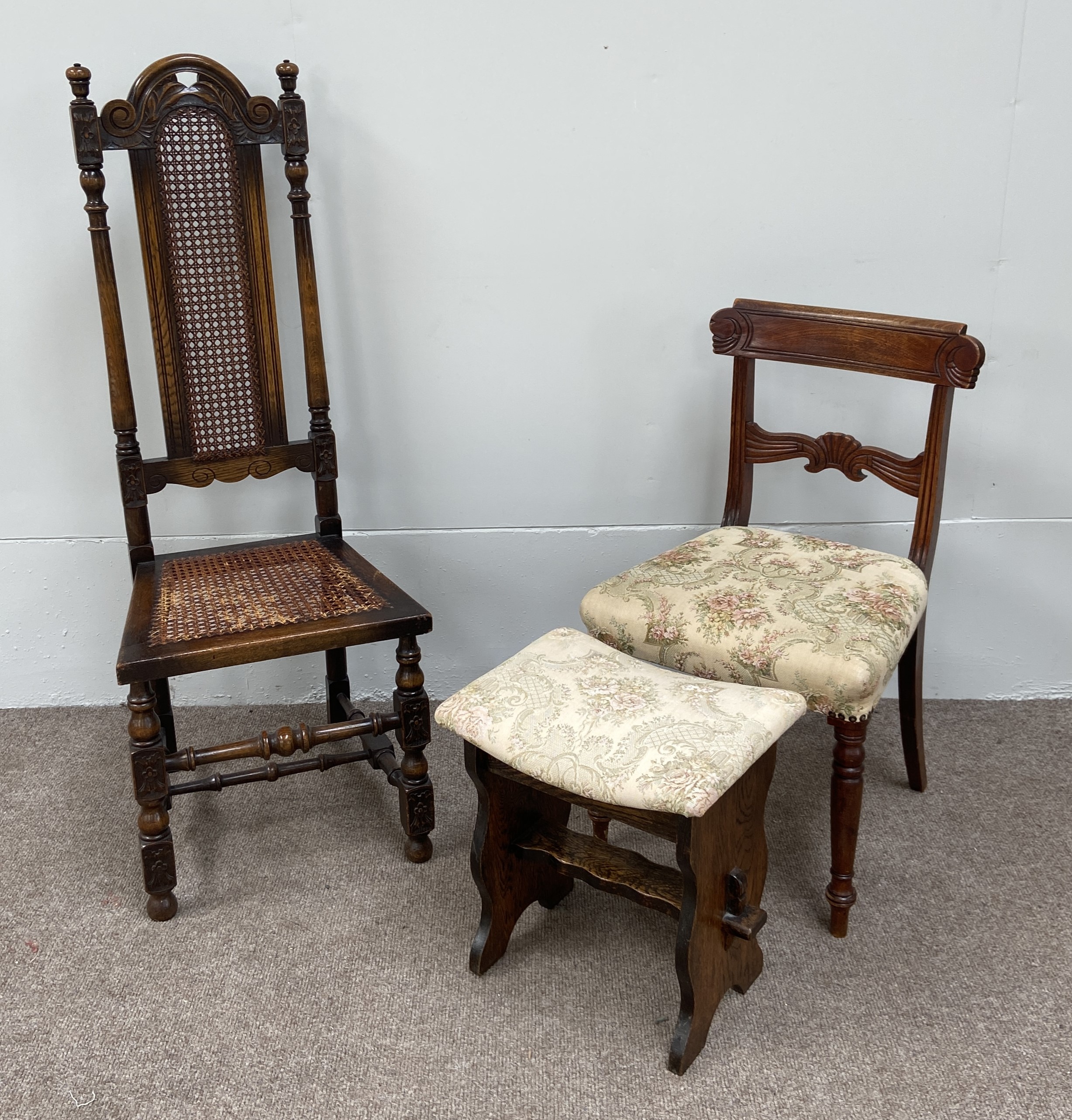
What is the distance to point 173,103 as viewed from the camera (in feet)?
6.19

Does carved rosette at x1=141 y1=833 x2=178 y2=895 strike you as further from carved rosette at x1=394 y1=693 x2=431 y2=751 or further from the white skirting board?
the white skirting board

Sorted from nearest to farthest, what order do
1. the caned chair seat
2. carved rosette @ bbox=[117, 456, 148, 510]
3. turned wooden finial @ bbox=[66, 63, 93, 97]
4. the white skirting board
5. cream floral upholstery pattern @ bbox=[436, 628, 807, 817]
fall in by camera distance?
cream floral upholstery pattern @ bbox=[436, 628, 807, 817]
the caned chair seat
turned wooden finial @ bbox=[66, 63, 93, 97]
carved rosette @ bbox=[117, 456, 148, 510]
the white skirting board

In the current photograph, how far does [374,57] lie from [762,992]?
183 centimetres

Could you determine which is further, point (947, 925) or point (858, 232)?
point (858, 232)

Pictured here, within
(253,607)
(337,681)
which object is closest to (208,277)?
(253,607)

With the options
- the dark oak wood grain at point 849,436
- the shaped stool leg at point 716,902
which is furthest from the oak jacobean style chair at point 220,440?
the dark oak wood grain at point 849,436

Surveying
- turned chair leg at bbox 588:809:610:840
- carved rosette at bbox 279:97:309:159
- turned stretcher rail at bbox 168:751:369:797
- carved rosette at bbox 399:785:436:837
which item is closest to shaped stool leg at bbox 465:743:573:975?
turned chair leg at bbox 588:809:610:840

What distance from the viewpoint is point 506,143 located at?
2150 mm

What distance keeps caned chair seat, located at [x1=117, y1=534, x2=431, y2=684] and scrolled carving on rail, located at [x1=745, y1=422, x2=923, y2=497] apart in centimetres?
74

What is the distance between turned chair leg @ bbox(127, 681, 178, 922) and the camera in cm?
171

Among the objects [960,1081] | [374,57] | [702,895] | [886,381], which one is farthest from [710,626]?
[374,57]

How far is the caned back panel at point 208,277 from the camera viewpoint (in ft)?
6.29

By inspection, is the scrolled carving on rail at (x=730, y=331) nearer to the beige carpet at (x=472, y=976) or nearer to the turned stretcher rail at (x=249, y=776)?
the beige carpet at (x=472, y=976)

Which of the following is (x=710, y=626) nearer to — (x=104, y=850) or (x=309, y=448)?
(x=309, y=448)
